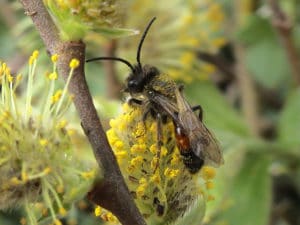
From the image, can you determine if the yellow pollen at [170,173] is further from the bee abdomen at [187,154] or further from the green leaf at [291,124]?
the green leaf at [291,124]

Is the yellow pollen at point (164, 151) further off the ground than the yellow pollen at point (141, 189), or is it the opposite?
the yellow pollen at point (164, 151)

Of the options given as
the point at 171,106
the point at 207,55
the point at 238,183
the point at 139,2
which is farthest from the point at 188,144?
the point at 207,55

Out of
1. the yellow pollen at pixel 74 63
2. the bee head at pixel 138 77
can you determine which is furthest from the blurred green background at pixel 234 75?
the yellow pollen at pixel 74 63

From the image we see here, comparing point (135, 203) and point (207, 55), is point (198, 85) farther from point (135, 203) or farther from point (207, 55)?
point (135, 203)

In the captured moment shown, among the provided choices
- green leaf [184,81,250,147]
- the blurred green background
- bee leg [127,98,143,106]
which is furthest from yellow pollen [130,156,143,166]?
green leaf [184,81,250,147]

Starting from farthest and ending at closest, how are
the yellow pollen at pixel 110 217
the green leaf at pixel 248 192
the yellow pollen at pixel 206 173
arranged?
the green leaf at pixel 248 192 < the yellow pollen at pixel 206 173 < the yellow pollen at pixel 110 217

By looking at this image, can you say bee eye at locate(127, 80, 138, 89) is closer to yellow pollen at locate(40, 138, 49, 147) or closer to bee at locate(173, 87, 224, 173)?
bee at locate(173, 87, 224, 173)

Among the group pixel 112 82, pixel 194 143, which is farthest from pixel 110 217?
pixel 112 82
